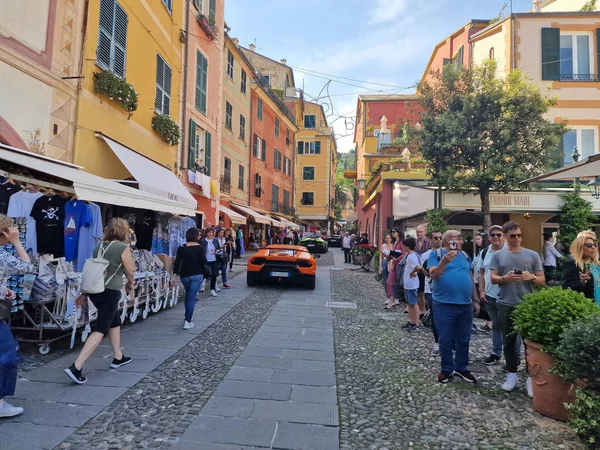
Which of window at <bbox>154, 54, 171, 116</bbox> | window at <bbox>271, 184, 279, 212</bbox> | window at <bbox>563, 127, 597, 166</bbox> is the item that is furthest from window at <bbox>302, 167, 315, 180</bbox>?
window at <bbox>154, 54, 171, 116</bbox>

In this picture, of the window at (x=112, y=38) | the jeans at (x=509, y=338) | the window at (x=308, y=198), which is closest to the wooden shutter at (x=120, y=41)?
the window at (x=112, y=38)

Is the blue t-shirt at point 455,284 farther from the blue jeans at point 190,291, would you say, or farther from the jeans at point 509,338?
the blue jeans at point 190,291

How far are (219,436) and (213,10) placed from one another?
17.5 m

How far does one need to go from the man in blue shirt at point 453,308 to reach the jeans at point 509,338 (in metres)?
0.35

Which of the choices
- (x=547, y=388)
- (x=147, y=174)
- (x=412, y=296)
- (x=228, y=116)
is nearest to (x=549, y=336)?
(x=547, y=388)

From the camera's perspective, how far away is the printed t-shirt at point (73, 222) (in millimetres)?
5840

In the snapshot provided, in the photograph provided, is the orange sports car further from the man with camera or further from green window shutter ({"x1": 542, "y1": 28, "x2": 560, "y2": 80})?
green window shutter ({"x1": 542, "y1": 28, "x2": 560, "y2": 80})

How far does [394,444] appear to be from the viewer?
9.90 feet

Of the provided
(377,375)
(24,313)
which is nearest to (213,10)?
(24,313)

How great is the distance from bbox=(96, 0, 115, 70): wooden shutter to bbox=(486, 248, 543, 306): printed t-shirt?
9.07 metres

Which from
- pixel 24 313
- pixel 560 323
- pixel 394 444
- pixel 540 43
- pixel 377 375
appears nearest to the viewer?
pixel 394 444

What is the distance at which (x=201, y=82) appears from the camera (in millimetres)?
15586

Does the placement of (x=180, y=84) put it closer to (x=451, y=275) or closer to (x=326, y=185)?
(x=451, y=275)

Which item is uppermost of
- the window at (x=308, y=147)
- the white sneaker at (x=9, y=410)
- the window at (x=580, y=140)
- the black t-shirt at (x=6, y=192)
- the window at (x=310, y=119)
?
the window at (x=310, y=119)
